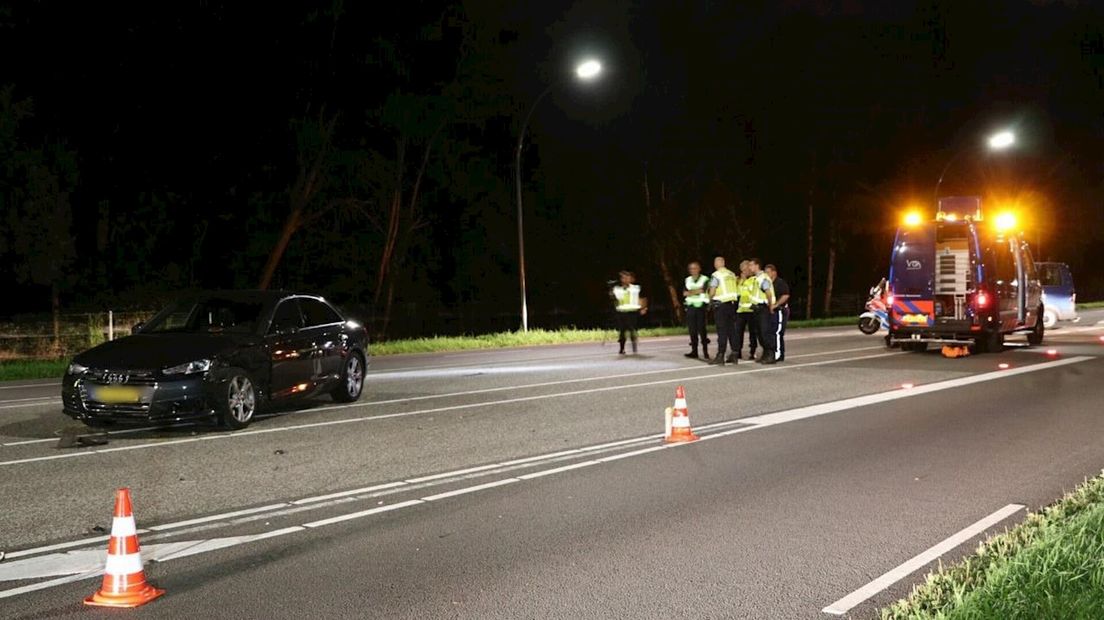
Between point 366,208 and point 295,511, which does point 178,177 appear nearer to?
Answer: point 366,208

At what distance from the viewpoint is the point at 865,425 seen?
11.0m

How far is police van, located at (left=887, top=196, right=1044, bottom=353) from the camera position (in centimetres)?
2014

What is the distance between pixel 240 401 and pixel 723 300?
372 inches

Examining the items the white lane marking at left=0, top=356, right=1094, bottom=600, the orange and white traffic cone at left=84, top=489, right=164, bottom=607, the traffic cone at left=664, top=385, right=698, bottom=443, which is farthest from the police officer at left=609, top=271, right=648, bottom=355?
the orange and white traffic cone at left=84, top=489, right=164, bottom=607

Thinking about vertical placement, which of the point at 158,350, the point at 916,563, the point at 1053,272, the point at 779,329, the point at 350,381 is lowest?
the point at 916,563

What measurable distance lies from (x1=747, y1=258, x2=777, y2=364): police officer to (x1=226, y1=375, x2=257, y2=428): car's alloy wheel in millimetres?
9911

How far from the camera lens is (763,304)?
18.3 meters

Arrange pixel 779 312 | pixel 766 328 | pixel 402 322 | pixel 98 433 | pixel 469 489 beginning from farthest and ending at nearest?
pixel 402 322 < pixel 779 312 < pixel 766 328 < pixel 98 433 < pixel 469 489

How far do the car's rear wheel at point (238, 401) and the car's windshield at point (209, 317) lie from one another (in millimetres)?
757

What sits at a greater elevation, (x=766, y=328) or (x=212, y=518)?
(x=766, y=328)

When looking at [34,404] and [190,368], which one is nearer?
[190,368]

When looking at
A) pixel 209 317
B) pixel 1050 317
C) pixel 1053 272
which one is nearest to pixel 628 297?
pixel 209 317

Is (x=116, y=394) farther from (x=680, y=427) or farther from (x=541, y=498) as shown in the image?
(x=680, y=427)

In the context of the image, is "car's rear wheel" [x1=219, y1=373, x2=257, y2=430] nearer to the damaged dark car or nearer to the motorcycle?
the damaged dark car
